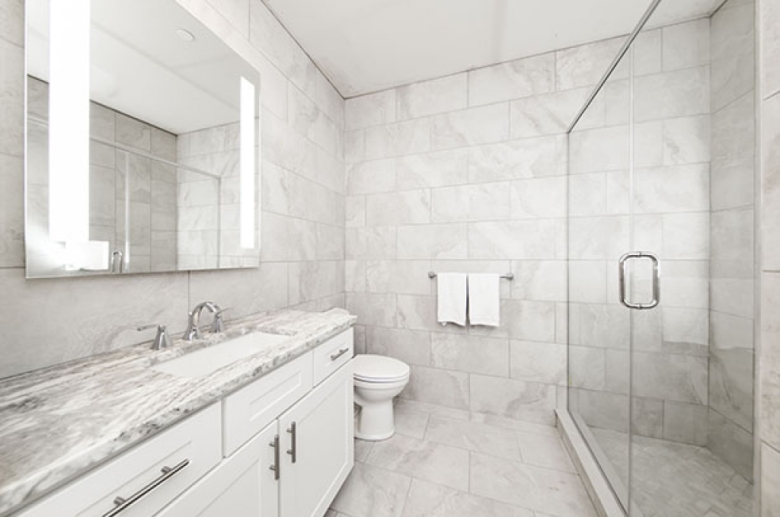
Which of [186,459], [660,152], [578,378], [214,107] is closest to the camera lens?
[186,459]

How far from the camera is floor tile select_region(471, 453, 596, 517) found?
4.34 feet

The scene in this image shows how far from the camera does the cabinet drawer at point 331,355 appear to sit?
1.15 meters

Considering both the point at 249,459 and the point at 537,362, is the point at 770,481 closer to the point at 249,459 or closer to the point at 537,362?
the point at 249,459

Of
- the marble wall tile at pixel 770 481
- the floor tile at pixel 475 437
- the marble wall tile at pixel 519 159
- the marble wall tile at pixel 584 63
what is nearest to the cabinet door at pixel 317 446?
the floor tile at pixel 475 437

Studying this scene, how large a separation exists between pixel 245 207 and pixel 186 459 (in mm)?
1120

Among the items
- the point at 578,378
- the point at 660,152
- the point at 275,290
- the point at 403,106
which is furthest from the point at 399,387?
the point at 403,106

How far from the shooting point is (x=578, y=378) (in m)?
1.78

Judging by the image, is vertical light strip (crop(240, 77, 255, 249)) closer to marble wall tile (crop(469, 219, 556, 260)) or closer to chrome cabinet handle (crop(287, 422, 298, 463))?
chrome cabinet handle (crop(287, 422, 298, 463))

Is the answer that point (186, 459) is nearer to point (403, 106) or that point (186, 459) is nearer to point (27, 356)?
point (27, 356)

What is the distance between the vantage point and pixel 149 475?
1.82 ft

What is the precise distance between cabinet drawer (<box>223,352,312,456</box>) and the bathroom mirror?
62 cm

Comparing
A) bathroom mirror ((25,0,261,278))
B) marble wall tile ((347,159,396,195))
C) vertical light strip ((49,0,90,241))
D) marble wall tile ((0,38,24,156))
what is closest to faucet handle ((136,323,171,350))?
bathroom mirror ((25,0,261,278))

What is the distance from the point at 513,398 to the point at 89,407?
212 cm

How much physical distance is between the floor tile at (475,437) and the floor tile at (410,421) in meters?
0.05
